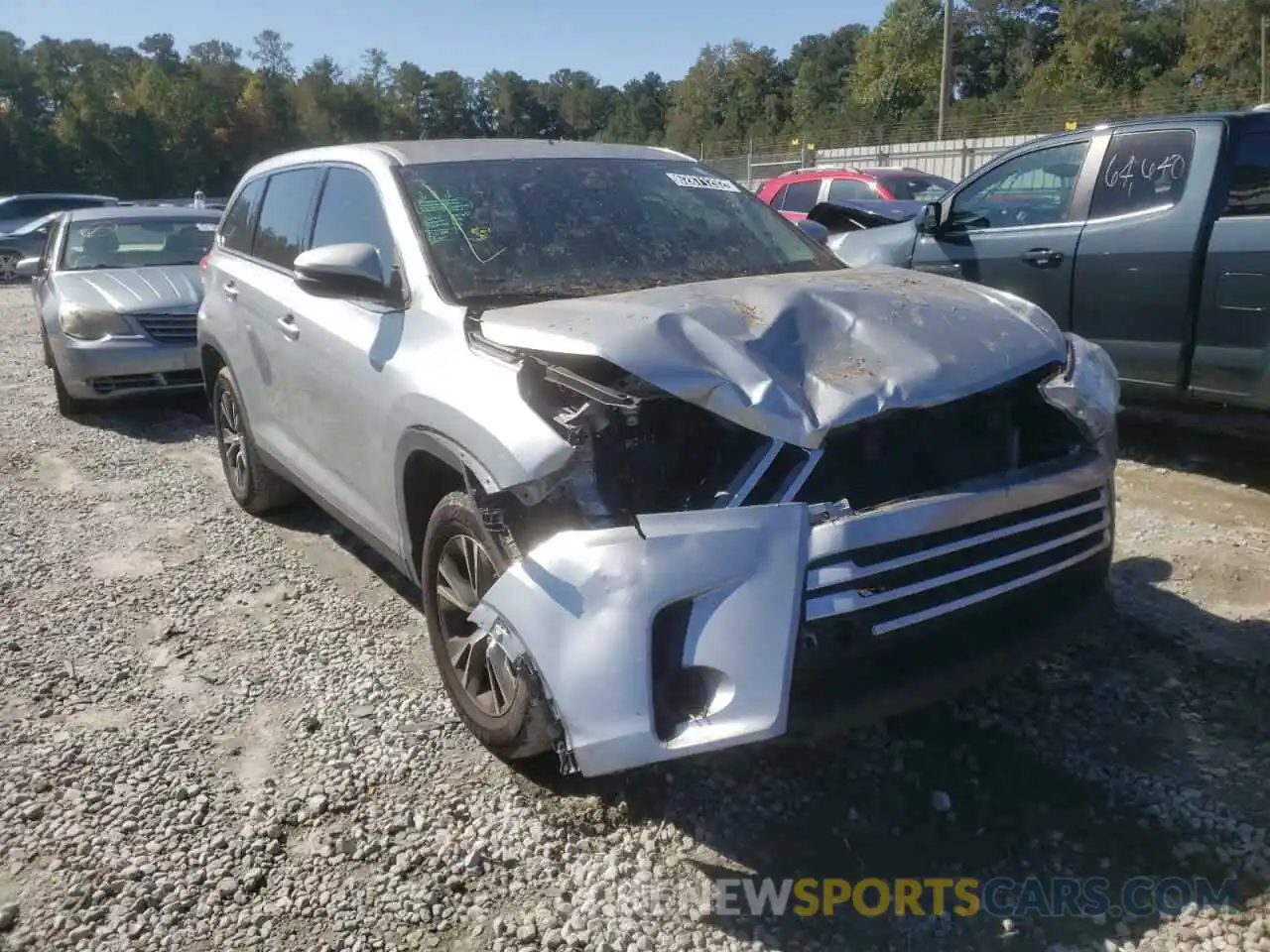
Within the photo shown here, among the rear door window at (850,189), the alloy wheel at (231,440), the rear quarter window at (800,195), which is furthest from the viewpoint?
the rear quarter window at (800,195)

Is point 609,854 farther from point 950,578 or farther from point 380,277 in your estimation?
point 380,277

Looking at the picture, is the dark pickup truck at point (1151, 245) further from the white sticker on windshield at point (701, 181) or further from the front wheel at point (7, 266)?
Answer: the front wheel at point (7, 266)

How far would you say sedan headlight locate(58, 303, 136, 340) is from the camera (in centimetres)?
766

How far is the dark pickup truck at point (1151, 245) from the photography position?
5.02m

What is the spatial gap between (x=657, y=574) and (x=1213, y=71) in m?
56.9

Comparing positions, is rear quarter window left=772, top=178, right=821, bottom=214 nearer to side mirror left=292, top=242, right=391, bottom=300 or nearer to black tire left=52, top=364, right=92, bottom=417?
black tire left=52, top=364, right=92, bottom=417

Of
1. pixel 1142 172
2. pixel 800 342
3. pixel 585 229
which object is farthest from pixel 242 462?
pixel 1142 172

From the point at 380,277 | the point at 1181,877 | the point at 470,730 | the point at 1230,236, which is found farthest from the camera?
the point at 1230,236

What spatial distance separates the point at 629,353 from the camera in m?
2.59

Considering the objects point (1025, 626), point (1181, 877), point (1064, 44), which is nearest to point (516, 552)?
point (1025, 626)

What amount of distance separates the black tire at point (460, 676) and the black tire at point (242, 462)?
2066 millimetres

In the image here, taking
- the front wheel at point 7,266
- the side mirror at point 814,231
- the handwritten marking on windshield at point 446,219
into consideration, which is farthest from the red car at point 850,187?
the front wheel at point 7,266

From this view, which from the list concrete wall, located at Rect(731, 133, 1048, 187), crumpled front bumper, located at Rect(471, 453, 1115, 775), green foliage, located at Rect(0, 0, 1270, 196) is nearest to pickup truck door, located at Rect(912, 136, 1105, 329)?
crumpled front bumper, located at Rect(471, 453, 1115, 775)

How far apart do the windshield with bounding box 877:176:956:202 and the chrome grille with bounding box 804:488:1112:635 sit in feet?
34.7
